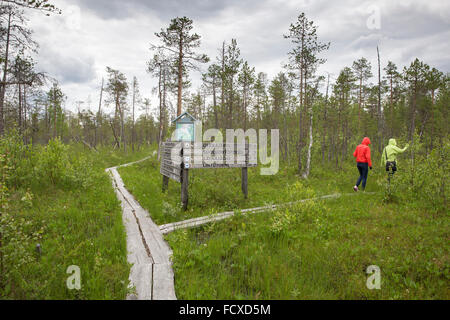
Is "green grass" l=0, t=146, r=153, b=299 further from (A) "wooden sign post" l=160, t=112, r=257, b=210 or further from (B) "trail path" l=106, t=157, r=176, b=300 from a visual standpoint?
(A) "wooden sign post" l=160, t=112, r=257, b=210

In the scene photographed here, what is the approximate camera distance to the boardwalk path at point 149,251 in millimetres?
3094

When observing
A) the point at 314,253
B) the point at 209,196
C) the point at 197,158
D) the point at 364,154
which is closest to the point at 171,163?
the point at 197,158

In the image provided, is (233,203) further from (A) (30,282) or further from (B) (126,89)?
(B) (126,89)

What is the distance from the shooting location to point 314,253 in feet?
14.0

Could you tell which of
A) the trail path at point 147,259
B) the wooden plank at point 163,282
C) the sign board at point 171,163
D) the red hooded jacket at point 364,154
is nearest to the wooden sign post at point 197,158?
the sign board at point 171,163

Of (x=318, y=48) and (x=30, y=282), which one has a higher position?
(x=318, y=48)

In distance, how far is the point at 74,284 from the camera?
2.94 m

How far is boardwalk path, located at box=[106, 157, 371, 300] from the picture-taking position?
3.09 meters

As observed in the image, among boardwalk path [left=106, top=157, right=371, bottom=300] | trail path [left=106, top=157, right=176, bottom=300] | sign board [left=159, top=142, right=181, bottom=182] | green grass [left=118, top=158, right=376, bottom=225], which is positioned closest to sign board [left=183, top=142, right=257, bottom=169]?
sign board [left=159, top=142, right=181, bottom=182]

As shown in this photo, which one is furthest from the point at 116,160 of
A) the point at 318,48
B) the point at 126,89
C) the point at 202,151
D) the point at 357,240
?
the point at 357,240

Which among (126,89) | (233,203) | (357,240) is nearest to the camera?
(357,240)

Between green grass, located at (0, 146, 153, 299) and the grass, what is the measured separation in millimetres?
1040

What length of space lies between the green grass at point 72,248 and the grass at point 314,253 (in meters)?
1.04

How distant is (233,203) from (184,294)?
5.03 m
